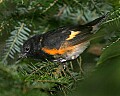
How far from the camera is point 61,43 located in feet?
6.21

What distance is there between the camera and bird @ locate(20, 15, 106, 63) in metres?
1.80

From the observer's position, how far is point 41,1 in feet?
4.65

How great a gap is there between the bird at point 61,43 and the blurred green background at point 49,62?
6cm

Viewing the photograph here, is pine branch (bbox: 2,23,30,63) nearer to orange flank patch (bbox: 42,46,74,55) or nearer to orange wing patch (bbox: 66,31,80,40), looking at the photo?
orange flank patch (bbox: 42,46,74,55)

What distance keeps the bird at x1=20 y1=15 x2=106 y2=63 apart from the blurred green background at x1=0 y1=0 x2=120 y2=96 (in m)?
0.06

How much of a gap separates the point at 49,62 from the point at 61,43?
1.97 feet

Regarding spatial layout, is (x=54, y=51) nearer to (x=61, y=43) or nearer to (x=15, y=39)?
(x=61, y=43)

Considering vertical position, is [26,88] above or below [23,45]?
above

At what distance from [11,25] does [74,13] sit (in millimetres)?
572

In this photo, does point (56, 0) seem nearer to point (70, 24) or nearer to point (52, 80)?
point (70, 24)

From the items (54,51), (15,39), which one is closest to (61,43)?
(54,51)

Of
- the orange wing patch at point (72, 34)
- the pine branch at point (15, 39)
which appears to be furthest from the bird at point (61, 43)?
the pine branch at point (15, 39)

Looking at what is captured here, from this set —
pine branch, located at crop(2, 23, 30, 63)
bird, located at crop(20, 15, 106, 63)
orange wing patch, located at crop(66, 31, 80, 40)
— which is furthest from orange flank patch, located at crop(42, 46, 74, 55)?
pine branch, located at crop(2, 23, 30, 63)

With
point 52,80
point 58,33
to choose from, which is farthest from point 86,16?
point 52,80
